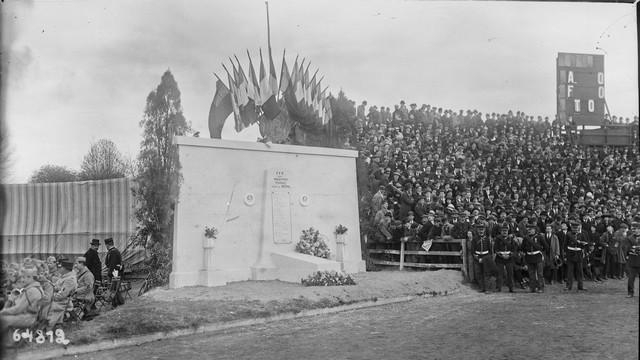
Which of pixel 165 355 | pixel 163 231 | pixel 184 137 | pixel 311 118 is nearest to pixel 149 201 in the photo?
pixel 163 231

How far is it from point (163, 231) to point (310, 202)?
382 cm

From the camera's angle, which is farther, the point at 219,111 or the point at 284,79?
the point at 284,79

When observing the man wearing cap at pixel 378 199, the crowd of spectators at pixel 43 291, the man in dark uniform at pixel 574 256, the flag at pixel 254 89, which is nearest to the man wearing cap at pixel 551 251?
the man in dark uniform at pixel 574 256

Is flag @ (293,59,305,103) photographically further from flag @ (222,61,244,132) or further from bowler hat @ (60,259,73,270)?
bowler hat @ (60,259,73,270)

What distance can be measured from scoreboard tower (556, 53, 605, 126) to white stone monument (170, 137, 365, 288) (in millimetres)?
5485

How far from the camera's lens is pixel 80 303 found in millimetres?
7168

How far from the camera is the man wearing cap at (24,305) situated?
228 inches

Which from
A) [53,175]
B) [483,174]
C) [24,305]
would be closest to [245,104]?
[53,175]

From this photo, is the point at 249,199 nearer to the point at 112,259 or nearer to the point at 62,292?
the point at 112,259

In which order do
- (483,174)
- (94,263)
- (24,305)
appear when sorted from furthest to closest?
(483,174)
(94,263)
(24,305)

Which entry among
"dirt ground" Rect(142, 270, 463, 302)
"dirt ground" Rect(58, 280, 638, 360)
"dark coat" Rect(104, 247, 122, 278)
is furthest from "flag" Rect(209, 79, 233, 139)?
"dirt ground" Rect(58, 280, 638, 360)

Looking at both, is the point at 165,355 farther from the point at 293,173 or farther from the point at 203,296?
the point at 293,173

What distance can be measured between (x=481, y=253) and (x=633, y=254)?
2.84 metres

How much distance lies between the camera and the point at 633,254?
10.5 metres
